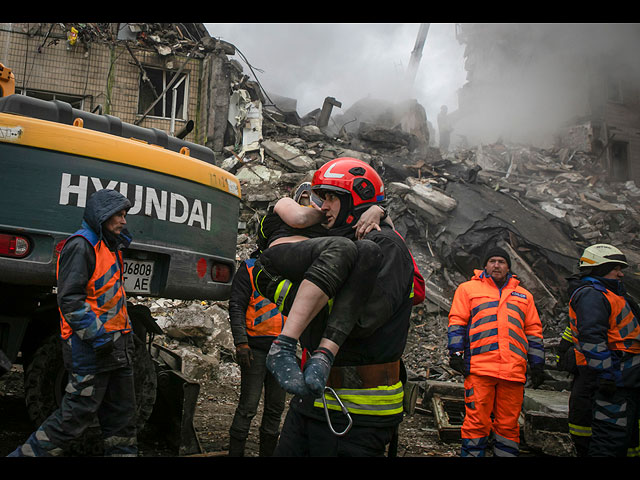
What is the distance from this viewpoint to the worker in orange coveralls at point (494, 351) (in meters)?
4.01

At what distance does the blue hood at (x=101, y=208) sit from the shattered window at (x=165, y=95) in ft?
37.7

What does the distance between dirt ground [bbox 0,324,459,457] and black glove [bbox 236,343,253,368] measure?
29.6 inches

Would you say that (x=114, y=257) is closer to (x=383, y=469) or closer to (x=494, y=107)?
(x=383, y=469)

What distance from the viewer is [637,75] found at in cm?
2300

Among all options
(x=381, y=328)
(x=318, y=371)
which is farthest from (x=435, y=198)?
(x=318, y=371)

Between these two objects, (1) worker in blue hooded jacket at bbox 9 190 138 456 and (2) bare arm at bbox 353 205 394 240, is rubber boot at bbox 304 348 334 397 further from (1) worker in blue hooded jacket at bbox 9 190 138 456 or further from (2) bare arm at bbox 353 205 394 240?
(1) worker in blue hooded jacket at bbox 9 190 138 456

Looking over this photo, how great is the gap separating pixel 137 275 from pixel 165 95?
11536mm

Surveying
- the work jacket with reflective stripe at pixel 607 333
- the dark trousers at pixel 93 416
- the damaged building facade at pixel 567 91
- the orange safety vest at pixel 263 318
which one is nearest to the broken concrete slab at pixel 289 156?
the orange safety vest at pixel 263 318

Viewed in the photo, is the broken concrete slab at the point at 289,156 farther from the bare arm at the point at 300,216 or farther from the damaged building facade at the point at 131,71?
the bare arm at the point at 300,216

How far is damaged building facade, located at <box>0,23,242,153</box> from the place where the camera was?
41.7ft

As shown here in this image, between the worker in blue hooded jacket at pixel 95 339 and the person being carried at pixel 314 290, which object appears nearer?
the person being carried at pixel 314 290

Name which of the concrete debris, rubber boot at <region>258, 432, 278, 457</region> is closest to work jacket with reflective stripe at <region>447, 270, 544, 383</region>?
the concrete debris

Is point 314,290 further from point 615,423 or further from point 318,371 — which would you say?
point 615,423

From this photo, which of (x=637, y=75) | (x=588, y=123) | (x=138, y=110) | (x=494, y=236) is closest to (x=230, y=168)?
(x=138, y=110)
